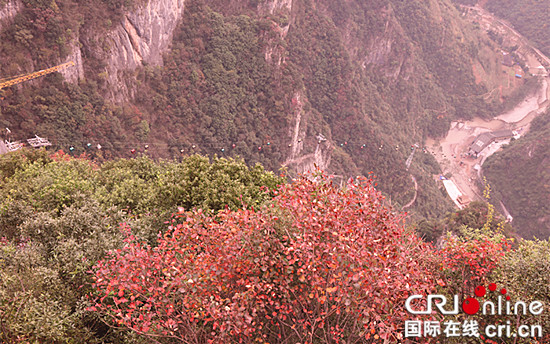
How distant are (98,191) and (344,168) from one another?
198ft

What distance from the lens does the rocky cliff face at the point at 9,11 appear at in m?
32.7

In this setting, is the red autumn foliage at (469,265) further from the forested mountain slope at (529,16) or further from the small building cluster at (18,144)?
the forested mountain slope at (529,16)

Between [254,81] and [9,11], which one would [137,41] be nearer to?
[9,11]

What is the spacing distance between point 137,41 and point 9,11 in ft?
51.8

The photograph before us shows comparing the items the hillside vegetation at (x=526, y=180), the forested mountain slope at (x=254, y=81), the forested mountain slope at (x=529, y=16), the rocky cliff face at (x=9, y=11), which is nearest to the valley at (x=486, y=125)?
the hillside vegetation at (x=526, y=180)

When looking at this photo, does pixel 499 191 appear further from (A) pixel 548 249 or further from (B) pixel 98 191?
(B) pixel 98 191

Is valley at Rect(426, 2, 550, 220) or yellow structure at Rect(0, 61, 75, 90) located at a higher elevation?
yellow structure at Rect(0, 61, 75, 90)

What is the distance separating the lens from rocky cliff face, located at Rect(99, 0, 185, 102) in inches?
1698

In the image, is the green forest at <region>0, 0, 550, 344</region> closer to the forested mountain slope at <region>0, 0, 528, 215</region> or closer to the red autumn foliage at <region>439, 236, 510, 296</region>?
the red autumn foliage at <region>439, 236, 510, 296</region>

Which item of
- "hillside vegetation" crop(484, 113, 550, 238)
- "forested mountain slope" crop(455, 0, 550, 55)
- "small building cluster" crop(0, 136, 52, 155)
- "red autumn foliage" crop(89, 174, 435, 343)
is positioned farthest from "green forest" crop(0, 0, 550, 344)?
"forested mountain slope" crop(455, 0, 550, 55)

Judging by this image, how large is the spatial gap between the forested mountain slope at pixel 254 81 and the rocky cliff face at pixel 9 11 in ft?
0.52

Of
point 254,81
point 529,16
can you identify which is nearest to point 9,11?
point 254,81

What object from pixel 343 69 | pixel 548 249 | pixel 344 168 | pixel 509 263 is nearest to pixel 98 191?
pixel 509 263
